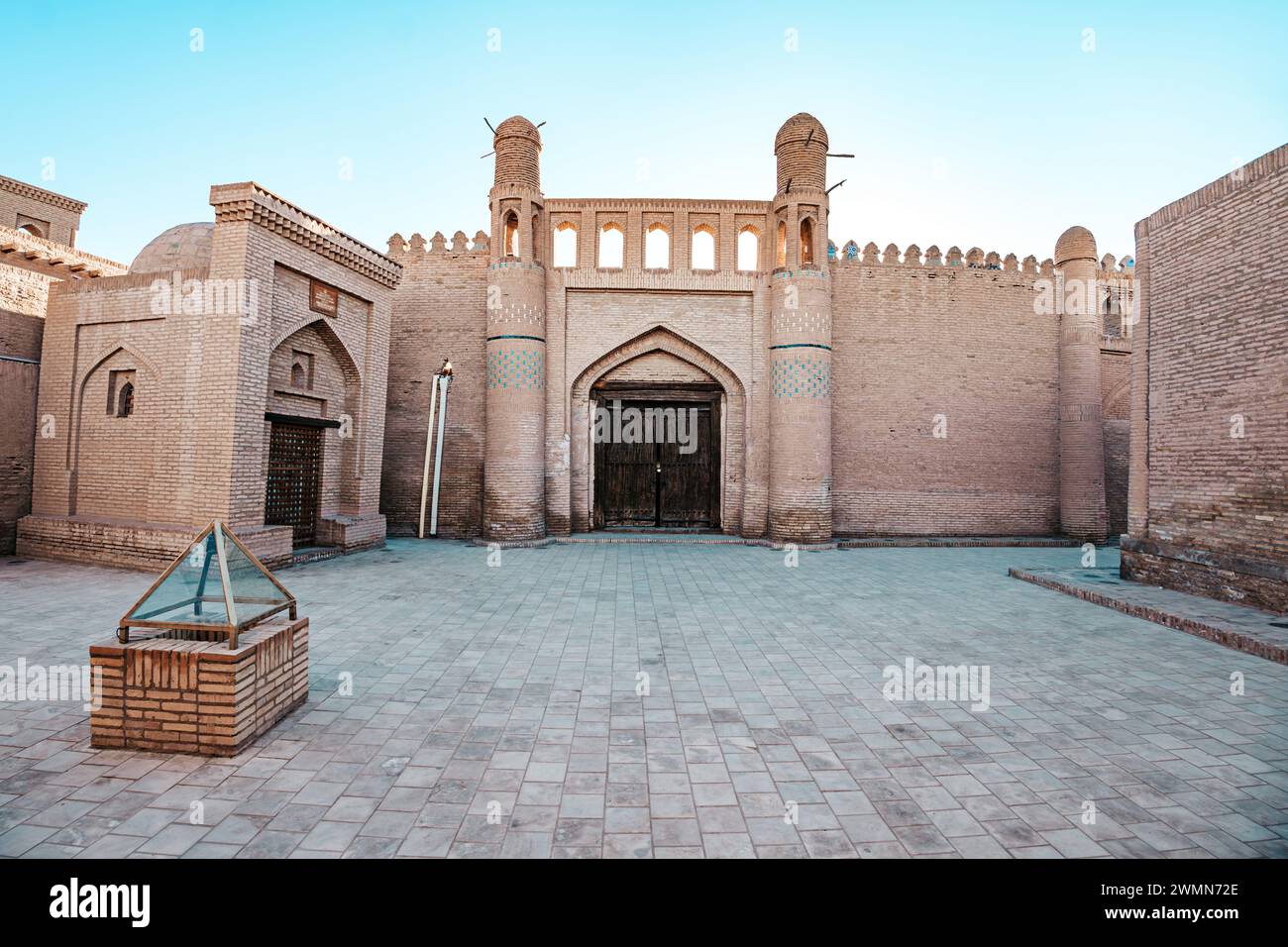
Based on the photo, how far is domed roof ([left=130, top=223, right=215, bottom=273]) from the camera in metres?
9.46

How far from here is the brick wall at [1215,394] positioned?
6.68m

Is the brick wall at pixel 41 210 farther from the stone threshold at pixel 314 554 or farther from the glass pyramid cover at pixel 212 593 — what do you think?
the glass pyramid cover at pixel 212 593

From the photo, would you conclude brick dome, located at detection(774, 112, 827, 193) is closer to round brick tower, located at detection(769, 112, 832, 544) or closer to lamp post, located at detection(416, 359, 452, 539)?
round brick tower, located at detection(769, 112, 832, 544)

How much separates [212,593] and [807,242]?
1173cm

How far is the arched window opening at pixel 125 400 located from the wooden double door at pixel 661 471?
781 centimetres

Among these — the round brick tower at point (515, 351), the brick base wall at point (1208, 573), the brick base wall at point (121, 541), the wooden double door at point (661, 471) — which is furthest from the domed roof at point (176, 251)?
the brick base wall at point (1208, 573)

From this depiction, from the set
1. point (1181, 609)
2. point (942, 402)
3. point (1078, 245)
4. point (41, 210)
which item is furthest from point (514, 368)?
point (41, 210)

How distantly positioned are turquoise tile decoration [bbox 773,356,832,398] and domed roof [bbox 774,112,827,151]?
426 cm

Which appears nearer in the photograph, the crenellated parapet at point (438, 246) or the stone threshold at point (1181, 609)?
the stone threshold at point (1181, 609)

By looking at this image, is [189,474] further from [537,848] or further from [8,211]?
[8,211]

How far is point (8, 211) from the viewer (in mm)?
14297

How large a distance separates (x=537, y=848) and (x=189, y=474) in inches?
326

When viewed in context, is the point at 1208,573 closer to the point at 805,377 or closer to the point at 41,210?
the point at 805,377

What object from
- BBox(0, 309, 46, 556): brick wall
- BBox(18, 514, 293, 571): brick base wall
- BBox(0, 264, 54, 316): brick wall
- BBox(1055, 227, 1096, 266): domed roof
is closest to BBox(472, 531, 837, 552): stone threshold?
BBox(18, 514, 293, 571): brick base wall
